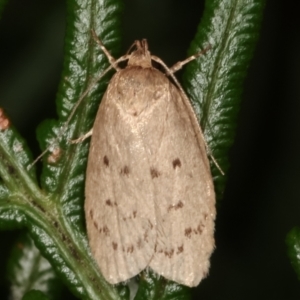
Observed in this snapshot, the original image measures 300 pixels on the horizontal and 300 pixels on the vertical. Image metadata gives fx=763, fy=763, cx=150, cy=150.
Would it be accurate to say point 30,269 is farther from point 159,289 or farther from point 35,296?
point 159,289

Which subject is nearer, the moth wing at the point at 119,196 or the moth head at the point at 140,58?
the moth wing at the point at 119,196

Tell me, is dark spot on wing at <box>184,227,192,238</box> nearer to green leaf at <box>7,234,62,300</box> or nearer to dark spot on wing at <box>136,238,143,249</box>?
dark spot on wing at <box>136,238,143,249</box>

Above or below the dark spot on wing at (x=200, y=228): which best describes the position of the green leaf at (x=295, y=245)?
below

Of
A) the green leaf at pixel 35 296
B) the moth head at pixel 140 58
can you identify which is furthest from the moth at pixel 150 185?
the green leaf at pixel 35 296

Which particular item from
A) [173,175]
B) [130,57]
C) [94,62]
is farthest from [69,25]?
[173,175]

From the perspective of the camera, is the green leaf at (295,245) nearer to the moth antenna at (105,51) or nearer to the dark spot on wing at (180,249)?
the dark spot on wing at (180,249)

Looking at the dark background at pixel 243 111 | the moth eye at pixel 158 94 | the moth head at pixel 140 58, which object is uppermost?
the moth head at pixel 140 58

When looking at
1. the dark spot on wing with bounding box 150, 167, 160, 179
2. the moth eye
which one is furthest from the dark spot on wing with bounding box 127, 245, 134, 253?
the moth eye

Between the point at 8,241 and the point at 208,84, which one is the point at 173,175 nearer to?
the point at 208,84
